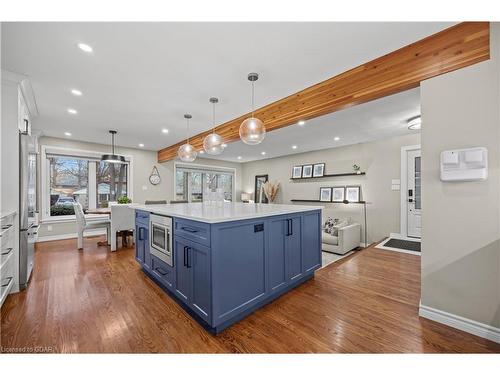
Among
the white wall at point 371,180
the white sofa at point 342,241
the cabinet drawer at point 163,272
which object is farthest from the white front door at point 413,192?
the cabinet drawer at point 163,272

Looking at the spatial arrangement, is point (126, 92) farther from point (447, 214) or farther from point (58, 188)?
point (58, 188)

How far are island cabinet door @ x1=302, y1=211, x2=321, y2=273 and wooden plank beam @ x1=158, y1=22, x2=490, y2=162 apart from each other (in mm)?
1283

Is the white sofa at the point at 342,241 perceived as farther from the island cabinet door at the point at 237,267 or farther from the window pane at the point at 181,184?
the window pane at the point at 181,184

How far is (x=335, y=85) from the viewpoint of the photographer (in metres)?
2.32

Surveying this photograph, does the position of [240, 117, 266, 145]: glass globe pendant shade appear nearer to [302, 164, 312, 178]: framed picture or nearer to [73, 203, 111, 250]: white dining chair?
[73, 203, 111, 250]: white dining chair

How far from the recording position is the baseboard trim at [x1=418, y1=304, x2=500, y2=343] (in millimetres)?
1488

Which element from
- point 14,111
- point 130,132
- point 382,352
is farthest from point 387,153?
point 14,111

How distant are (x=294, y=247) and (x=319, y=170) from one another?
4052mm

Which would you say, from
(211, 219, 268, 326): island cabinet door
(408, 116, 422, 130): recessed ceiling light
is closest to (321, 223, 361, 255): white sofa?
(408, 116, 422, 130): recessed ceiling light

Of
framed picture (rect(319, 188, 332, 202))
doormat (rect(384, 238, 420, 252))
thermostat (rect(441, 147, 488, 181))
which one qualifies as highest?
thermostat (rect(441, 147, 488, 181))

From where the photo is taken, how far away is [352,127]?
389 cm

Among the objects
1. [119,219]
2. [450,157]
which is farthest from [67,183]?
[450,157]

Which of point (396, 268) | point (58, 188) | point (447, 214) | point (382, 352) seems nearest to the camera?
point (382, 352)
